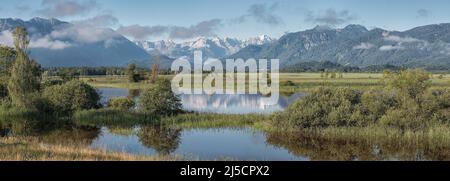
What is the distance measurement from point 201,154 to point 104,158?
938 centimetres

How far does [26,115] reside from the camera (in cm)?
5344

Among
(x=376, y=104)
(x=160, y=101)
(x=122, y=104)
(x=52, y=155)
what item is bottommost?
(x=52, y=155)

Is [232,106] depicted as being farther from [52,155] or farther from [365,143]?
[52,155]

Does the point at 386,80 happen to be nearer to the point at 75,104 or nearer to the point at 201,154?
the point at 201,154

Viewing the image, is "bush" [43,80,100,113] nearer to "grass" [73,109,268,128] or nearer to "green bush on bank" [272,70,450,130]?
"grass" [73,109,268,128]

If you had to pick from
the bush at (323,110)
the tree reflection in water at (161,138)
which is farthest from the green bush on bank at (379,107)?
the tree reflection in water at (161,138)

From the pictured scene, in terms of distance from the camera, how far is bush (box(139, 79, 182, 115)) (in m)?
53.3

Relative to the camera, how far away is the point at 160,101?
2095 inches

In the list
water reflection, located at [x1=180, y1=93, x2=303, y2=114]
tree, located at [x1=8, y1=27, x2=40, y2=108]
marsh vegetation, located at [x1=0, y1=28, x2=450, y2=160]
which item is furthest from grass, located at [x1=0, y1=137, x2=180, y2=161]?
water reflection, located at [x1=180, y1=93, x2=303, y2=114]

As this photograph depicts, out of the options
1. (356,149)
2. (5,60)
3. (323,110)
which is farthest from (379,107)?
(5,60)

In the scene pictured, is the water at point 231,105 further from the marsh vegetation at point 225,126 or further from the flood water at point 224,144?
the flood water at point 224,144
